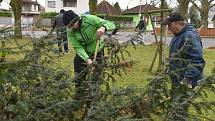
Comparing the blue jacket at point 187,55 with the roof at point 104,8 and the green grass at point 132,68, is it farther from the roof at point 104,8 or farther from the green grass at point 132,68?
the roof at point 104,8

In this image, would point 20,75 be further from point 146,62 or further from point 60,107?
point 146,62

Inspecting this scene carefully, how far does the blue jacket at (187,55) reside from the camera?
429 centimetres

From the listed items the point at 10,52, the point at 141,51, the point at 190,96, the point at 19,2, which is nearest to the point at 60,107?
the point at 10,52

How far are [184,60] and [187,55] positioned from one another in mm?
1018

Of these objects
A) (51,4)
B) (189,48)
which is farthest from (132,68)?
(51,4)

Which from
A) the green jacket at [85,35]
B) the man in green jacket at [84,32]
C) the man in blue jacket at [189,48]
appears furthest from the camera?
the green jacket at [85,35]

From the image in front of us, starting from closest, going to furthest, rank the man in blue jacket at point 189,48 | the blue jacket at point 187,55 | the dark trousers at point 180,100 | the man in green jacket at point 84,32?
the dark trousers at point 180,100 < the blue jacket at point 187,55 < the man in blue jacket at point 189,48 < the man in green jacket at point 84,32

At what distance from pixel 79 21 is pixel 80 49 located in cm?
43

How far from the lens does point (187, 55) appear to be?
5.31m

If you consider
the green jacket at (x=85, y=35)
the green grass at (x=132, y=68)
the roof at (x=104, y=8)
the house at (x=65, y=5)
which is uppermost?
the house at (x=65, y=5)

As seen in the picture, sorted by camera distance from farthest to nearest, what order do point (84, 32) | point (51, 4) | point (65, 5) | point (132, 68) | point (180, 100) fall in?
point (51, 4), point (65, 5), point (132, 68), point (84, 32), point (180, 100)

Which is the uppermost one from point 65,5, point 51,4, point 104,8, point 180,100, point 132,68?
point 51,4

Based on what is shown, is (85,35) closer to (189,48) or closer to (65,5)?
(189,48)

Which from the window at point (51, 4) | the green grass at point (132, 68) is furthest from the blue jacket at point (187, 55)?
the window at point (51, 4)
